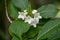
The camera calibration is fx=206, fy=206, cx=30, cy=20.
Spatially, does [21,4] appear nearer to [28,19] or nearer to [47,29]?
[28,19]

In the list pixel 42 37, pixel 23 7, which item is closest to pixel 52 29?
pixel 42 37

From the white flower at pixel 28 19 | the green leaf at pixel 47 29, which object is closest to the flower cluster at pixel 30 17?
the white flower at pixel 28 19

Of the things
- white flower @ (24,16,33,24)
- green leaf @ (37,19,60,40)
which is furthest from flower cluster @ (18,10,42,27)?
green leaf @ (37,19,60,40)

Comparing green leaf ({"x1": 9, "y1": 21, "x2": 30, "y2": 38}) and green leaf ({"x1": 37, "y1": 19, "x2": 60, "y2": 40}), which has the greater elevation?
green leaf ({"x1": 9, "y1": 21, "x2": 30, "y2": 38})

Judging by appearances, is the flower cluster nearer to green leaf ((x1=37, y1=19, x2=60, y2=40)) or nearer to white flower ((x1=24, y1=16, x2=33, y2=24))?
white flower ((x1=24, y1=16, x2=33, y2=24))

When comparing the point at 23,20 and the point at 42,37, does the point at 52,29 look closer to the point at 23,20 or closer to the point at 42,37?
the point at 42,37

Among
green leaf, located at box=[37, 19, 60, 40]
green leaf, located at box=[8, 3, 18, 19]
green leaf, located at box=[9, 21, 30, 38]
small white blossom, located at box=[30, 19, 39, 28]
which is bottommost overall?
green leaf, located at box=[37, 19, 60, 40]

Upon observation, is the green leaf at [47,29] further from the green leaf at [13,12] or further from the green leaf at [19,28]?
the green leaf at [13,12]

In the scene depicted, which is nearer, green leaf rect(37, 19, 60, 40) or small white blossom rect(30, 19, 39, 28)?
green leaf rect(37, 19, 60, 40)
